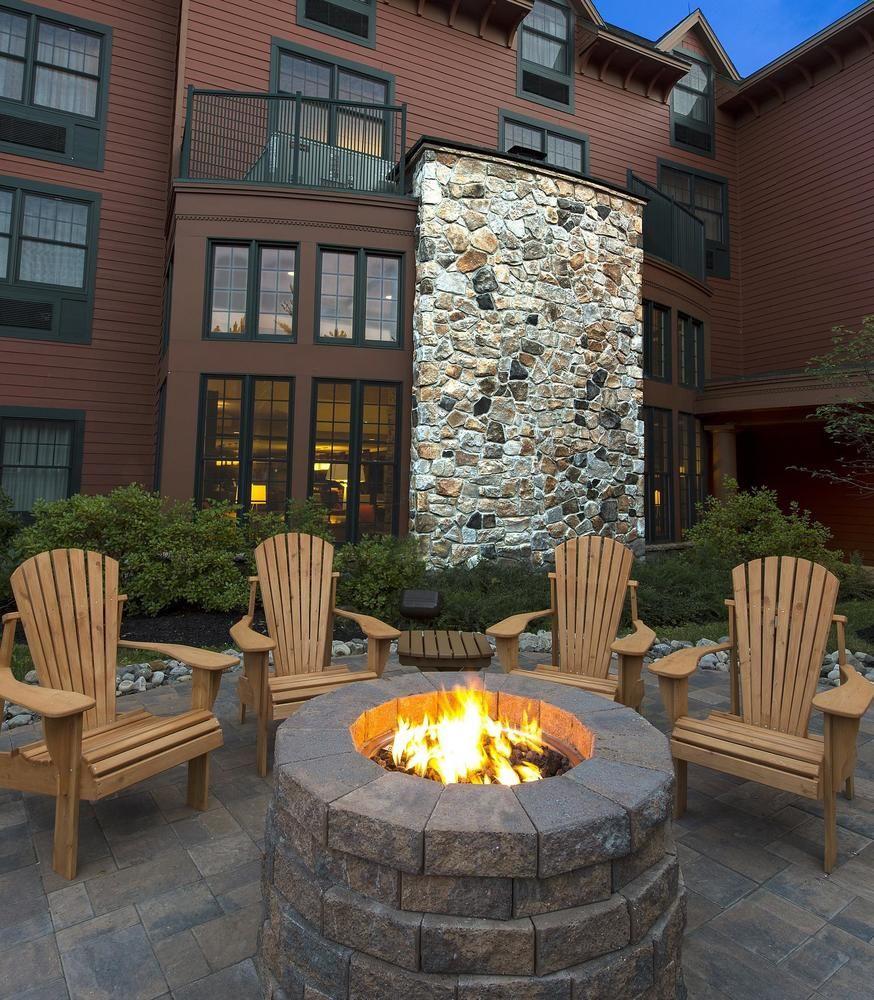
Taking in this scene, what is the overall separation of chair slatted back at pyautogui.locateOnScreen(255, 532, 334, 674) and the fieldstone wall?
11.1 ft

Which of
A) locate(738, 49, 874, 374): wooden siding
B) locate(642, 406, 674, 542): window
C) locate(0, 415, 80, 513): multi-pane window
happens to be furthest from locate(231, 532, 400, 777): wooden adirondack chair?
locate(738, 49, 874, 374): wooden siding

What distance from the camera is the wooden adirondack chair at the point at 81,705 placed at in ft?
7.38

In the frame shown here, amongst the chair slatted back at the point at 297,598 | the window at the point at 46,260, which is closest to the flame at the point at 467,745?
the chair slatted back at the point at 297,598

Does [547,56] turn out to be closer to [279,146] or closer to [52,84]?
[279,146]

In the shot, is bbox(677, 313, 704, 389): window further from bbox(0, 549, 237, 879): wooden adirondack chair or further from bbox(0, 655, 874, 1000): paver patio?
bbox(0, 549, 237, 879): wooden adirondack chair

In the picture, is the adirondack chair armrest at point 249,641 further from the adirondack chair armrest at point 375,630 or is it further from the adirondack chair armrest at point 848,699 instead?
the adirondack chair armrest at point 848,699

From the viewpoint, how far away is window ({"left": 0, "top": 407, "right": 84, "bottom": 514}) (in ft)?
27.9

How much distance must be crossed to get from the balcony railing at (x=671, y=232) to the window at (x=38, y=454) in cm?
951

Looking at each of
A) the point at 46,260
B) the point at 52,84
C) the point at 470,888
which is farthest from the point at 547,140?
the point at 470,888

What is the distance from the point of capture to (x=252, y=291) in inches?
298

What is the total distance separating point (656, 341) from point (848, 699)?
8748 millimetres

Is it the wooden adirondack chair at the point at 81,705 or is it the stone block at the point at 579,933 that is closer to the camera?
the stone block at the point at 579,933

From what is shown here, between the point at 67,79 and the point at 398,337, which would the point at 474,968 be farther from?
the point at 67,79

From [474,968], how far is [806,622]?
2429mm
